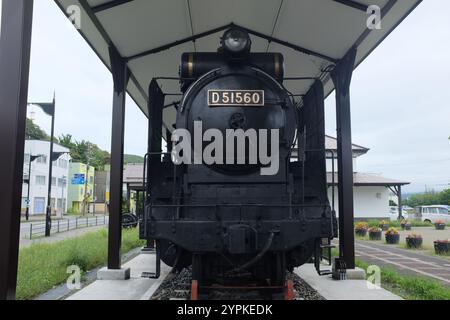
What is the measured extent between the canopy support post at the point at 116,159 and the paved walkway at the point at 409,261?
6111mm

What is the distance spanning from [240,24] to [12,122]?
4.58 m

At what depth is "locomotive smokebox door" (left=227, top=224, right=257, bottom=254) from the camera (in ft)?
14.3

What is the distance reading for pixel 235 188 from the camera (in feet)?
16.9

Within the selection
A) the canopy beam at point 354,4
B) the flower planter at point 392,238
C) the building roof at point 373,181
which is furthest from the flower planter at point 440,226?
the canopy beam at point 354,4

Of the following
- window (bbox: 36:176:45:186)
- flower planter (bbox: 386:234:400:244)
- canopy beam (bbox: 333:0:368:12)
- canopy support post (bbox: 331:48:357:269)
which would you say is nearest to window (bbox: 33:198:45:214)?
window (bbox: 36:176:45:186)

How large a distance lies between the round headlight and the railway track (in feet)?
9.71

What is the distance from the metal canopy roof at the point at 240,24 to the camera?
597 centimetres

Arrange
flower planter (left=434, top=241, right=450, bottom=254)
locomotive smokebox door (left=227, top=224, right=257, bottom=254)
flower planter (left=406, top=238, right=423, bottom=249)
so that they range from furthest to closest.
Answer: flower planter (left=406, top=238, right=423, bottom=249)
flower planter (left=434, top=241, right=450, bottom=254)
locomotive smokebox door (left=227, top=224, right=257, bottom=254)

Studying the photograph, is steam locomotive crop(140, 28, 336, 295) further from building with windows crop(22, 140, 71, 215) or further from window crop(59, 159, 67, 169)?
window crop(59, 159, 67, 169)

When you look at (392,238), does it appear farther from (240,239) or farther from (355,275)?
(240,239)

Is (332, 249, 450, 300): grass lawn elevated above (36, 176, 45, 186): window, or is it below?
below
